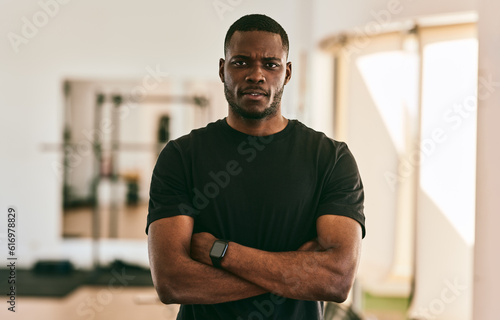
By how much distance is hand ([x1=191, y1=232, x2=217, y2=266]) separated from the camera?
4.22 feet

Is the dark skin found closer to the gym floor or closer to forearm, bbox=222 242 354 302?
forearm, bbox=222 242 354 302

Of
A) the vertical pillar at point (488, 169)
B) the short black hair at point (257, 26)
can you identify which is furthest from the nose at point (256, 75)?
→ the vertical pillar at point (488, 169)

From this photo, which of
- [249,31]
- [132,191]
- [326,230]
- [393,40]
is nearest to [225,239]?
[326,230]

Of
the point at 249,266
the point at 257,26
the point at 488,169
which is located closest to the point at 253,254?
the point at 249,266

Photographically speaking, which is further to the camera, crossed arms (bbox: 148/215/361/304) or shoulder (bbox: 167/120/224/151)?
shoulder (bbox: 167/120/224/151)

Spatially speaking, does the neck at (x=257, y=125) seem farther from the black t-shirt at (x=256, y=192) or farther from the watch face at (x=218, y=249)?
the watch face at (x=218, y=249)

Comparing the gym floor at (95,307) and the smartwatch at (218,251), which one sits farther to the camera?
the gym floor at (95,307)

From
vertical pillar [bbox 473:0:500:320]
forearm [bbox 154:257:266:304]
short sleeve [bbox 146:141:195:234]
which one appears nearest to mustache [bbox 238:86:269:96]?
short sleeve [bbox 146:141:195:234]

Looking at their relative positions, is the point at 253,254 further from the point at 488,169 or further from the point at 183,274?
the point at 488,169

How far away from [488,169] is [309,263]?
145cm

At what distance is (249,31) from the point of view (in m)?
1.35

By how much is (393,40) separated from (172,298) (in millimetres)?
2811

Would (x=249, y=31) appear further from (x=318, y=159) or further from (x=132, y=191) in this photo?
(x=132, y=191)

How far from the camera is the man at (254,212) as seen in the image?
1.26 m
